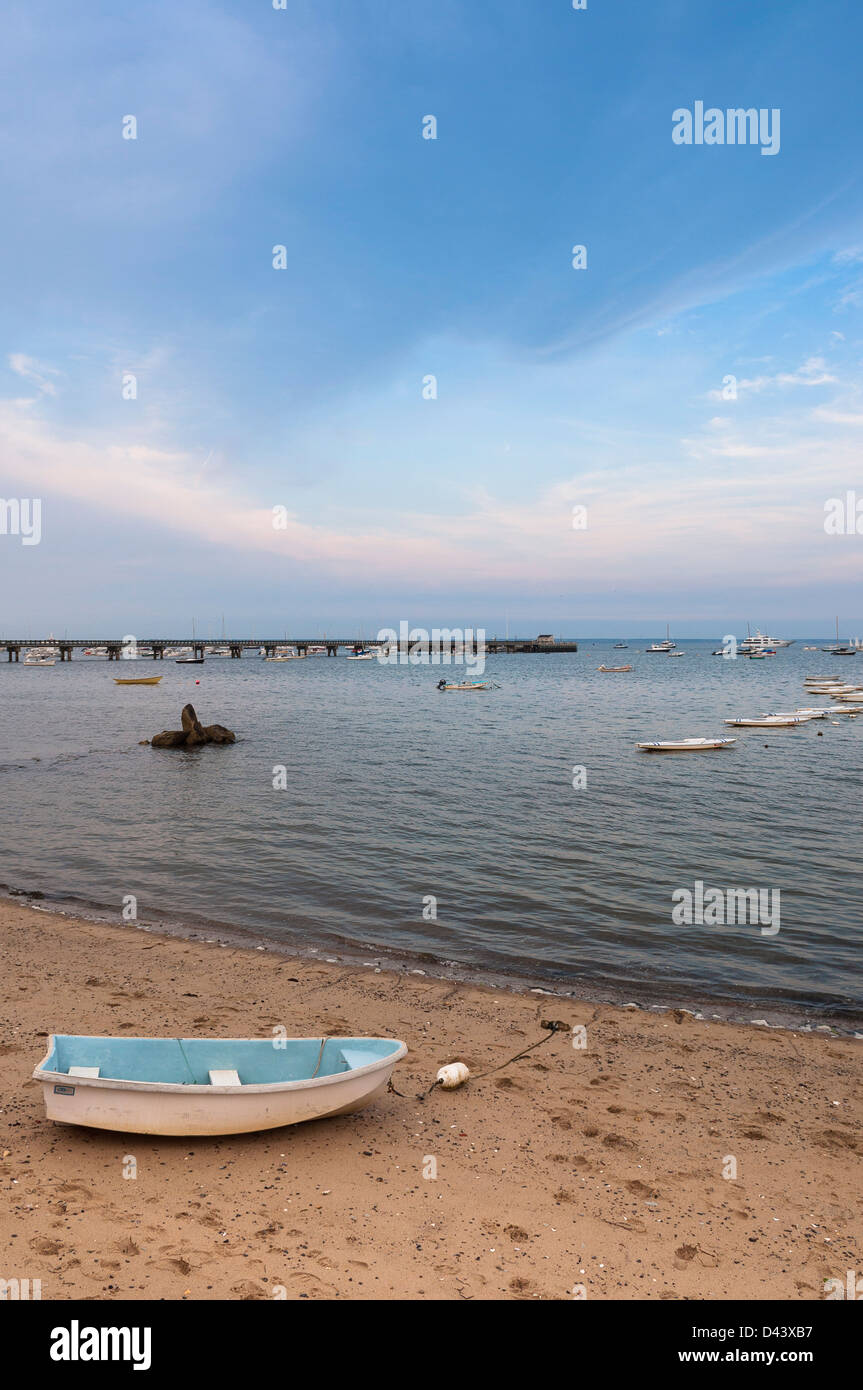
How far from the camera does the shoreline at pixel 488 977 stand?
477 inches

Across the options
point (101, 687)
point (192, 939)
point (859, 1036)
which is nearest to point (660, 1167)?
point (859, 1036)

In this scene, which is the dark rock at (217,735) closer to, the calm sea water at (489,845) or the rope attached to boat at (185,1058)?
the calm sea water at (489,845)

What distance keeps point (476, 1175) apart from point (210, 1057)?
2932mm

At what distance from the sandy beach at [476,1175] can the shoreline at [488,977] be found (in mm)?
705

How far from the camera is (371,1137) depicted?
A: 8039 millimetres

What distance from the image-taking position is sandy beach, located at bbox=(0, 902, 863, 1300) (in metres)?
6.03

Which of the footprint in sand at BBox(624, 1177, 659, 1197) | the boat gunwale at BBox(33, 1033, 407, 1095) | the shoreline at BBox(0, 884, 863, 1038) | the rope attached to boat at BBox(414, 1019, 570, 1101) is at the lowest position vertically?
the shoreline at BBox(0, 884, 863, 1038)

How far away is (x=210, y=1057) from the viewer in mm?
8133

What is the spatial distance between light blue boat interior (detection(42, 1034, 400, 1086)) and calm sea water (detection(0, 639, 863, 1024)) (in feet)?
20.4

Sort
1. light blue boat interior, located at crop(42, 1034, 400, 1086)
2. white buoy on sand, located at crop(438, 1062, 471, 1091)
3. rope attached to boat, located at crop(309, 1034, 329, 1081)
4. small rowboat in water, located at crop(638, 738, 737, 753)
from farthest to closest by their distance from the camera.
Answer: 1. small rowboat in water, located at crop(638, 738, 737, 753)
2. white buoy on sand, located at crop(438, 1062, 471, 1091)
3. rope attached to boat, located at crop(309, 1034, 329, 1081)
4. light blue boat interior, located at crop(42, 1034, 400, 1086)

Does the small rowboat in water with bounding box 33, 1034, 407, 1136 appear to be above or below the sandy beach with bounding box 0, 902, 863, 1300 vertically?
above

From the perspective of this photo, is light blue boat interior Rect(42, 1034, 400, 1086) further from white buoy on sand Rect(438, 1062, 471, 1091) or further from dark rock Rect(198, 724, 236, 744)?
dark rock Rect(198, 724, 236, 744)

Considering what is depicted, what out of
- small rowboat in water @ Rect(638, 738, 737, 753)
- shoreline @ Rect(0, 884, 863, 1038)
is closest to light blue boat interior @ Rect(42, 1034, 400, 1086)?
shoreline @ Rect(0, 884, 863, 1038)
